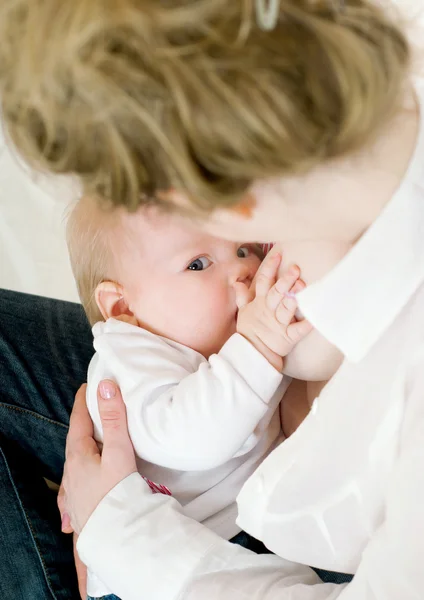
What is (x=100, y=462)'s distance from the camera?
0.85 metres

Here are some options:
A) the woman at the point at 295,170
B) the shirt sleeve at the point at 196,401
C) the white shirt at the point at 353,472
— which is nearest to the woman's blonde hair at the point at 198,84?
the woman at the point at 295,170

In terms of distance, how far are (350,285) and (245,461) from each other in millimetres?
404

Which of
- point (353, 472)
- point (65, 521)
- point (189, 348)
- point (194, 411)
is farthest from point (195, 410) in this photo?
point (65, 521)

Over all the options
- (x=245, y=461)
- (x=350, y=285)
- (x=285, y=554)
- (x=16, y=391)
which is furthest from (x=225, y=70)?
(x=16, y=391)

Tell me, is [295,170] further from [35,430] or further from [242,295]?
[35,430]

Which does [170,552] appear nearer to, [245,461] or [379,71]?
[245,461]

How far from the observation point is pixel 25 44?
413mm

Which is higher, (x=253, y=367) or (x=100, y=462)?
(x=253, y=367)

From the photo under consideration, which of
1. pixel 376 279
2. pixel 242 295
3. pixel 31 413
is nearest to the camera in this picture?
pixel 376 279

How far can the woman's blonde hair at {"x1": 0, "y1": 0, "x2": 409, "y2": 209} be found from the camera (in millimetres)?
391

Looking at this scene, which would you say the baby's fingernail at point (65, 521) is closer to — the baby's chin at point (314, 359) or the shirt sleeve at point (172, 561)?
the shirt sleeve at point (172, 561)

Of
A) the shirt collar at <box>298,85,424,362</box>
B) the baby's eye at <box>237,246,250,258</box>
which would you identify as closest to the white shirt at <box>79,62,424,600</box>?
the shirt collar at <box>298,85,424,362</box>

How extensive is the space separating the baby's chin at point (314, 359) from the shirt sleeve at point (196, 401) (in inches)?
1.0

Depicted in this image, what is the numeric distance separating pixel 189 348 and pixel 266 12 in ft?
1.73
